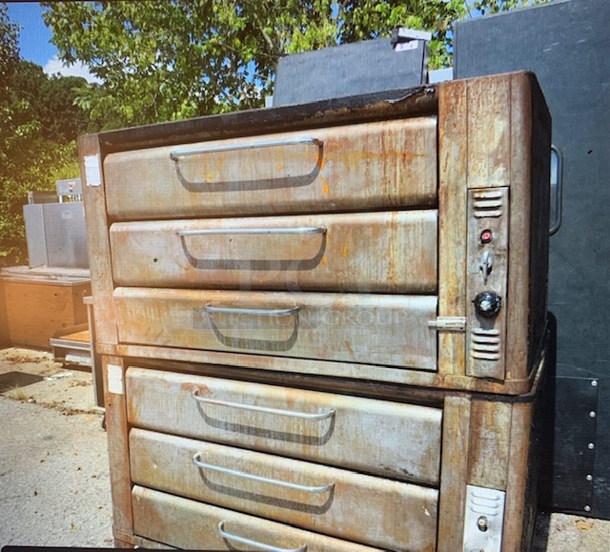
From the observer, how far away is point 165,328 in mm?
1653

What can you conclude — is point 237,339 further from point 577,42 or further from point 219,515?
point 577,42

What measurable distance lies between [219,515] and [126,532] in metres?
0.49

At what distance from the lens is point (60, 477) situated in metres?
2.92

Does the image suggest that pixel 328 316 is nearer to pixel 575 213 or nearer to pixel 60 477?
pixel 575 213

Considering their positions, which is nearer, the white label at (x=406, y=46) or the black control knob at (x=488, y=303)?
the black control knob at (x=488, y=303)

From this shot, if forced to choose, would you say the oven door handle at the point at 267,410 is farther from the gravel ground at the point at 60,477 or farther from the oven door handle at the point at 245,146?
the gravel ground at the point at 60,477

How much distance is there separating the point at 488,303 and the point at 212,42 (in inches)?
229

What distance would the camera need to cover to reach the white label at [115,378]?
1.77 meters

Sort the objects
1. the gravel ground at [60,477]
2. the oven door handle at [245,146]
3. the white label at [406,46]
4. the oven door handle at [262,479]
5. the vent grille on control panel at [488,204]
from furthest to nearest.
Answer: the gravel ground at [60,477] → the white label at [406,46] → the oven door handle at [262,479] → the oven door handle at [245,146] → the vent grille on control panel at [488,204]

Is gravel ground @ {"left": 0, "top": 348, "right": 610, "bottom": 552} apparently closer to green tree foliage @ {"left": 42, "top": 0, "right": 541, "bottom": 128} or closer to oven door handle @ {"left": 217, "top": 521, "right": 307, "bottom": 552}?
oven door handle @ {"left": 217, "top": 521, "right": 307, "bottom": 552}

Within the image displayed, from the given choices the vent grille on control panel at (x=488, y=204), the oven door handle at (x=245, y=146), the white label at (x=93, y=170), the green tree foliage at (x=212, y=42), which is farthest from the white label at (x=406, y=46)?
the green tree foliage at (x=212, y=42)

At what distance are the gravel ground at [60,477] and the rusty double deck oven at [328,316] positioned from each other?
961 millimetres

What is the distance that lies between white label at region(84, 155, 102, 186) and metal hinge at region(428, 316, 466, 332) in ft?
4.22

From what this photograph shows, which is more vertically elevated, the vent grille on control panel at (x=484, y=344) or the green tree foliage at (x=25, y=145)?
the green tree foliage at (x=25, y=145)
